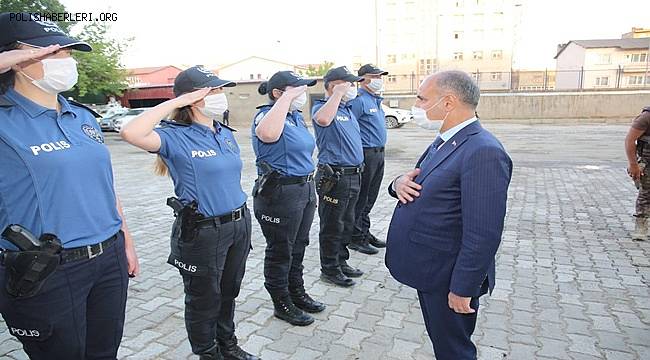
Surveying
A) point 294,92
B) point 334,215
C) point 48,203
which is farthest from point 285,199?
point 48,203

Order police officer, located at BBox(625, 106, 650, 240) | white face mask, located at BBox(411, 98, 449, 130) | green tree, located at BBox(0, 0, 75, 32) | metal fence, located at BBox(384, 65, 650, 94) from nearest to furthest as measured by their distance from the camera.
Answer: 1. white face mask, located at BBox(411, 98, 449, 130)
2. police officer, located at BBox(625, 106, 650, 240)
3. green tree, located at BBox(0, 0, 75, 32)
4. metal fence, located at BBox(384, 65, 650, 94)

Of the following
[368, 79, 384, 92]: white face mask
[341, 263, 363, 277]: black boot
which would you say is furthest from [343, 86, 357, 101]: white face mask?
[341, 263, 363, 277]: black boot

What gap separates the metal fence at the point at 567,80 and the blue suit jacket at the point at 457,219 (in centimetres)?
2362

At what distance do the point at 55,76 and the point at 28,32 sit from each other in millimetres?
208

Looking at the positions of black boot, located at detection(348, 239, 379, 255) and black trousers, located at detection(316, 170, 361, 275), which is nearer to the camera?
black trousers, located at detection(316, 170, 361, 275)

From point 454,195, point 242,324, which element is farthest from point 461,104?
point 242,324

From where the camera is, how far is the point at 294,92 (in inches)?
130

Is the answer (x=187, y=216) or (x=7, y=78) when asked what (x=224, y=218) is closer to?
(x=187, y=216)

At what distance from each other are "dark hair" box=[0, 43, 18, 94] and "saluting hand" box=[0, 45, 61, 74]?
84 millimetres

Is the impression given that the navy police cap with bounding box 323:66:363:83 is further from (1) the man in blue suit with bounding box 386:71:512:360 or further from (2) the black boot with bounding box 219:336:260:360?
(2) the black boot with bounding box 219:336:260:360

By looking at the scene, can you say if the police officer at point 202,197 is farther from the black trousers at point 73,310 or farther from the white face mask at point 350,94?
the white face mask at point 350,94

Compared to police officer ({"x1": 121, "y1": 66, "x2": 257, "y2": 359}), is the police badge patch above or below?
above

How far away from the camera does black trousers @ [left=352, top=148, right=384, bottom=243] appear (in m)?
4.90

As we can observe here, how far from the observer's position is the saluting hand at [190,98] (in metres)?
2.49
